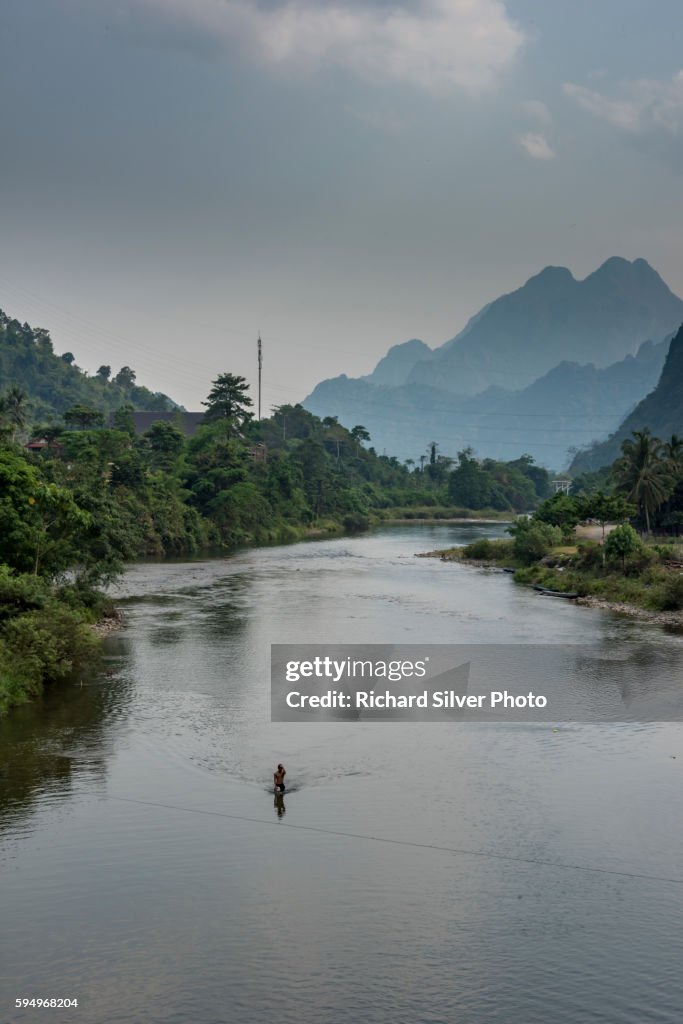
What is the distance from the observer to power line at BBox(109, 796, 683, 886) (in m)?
19.4

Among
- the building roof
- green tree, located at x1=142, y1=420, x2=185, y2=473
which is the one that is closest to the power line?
green tree, located at x1=142, y1=420, x2=185, y2=473

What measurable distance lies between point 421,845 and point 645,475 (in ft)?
177

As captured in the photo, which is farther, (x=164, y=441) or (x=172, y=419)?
(x=172, y=419)

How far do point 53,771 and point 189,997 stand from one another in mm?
10333

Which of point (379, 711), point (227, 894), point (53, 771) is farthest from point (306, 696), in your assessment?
point (227, 894)

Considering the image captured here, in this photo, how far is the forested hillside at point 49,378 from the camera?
160 metres

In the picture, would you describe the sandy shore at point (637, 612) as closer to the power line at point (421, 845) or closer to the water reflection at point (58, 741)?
the water reflection at point (58, 741)

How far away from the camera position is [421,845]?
20.6 m

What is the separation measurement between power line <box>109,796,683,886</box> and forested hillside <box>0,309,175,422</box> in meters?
133

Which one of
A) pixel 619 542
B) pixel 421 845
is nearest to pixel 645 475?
pixel 619 542

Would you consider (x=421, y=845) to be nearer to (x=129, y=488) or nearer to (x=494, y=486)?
(x=129, y=488)

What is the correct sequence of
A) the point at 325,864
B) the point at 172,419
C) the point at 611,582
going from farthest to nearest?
the point at 172,419, the point at 611,582, the point at 325,864

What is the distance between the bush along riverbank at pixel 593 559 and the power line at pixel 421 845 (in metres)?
28.1

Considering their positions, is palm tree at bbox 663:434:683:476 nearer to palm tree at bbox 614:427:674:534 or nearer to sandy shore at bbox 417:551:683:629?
palm tree at bbox 614:427:674:534
